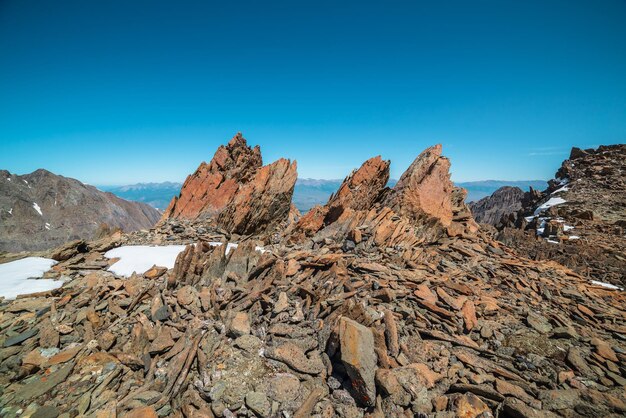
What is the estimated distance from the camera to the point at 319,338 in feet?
27.6

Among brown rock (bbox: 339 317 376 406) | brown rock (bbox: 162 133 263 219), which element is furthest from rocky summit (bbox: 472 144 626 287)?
brown rock (bbox: 162 133 263 219)

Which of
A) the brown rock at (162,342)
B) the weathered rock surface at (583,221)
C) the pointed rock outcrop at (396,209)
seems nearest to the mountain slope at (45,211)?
the pointed rock outcrop at (396,209)

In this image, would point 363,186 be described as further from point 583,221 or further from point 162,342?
point 583,221

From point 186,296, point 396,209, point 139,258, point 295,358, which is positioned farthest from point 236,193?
point 295,358

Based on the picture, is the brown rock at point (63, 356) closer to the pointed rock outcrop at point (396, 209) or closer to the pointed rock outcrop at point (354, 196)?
the pointed rock outcrop at point (396, 209)

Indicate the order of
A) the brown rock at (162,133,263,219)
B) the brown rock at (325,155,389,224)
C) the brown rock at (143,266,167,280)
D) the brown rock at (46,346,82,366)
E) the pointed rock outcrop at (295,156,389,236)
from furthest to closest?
the brown rock at (162,133,263,219), the brown rock at (325,155,389,224), the pointed rock outcrop at (295,156,389,236), the brown rock at (143,266,167,280), the brown rock at (46,346,82,366)

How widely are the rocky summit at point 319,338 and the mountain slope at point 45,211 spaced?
159m

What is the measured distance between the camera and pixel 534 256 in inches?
854

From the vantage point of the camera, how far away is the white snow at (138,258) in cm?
1317

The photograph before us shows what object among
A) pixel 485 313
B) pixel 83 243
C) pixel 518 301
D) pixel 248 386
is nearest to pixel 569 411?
pixel 485 313

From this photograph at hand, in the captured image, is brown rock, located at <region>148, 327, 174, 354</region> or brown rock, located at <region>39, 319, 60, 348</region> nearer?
brown rock, located at <region>148, 327, 174, 354</region>

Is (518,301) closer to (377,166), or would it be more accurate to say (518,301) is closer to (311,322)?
(311,322)

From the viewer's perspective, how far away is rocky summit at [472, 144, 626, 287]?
874 inches

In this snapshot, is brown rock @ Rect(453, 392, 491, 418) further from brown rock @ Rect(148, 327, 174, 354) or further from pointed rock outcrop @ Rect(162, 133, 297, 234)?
pointed rock outcrop @ Rect(162, 133, 297, 234)
